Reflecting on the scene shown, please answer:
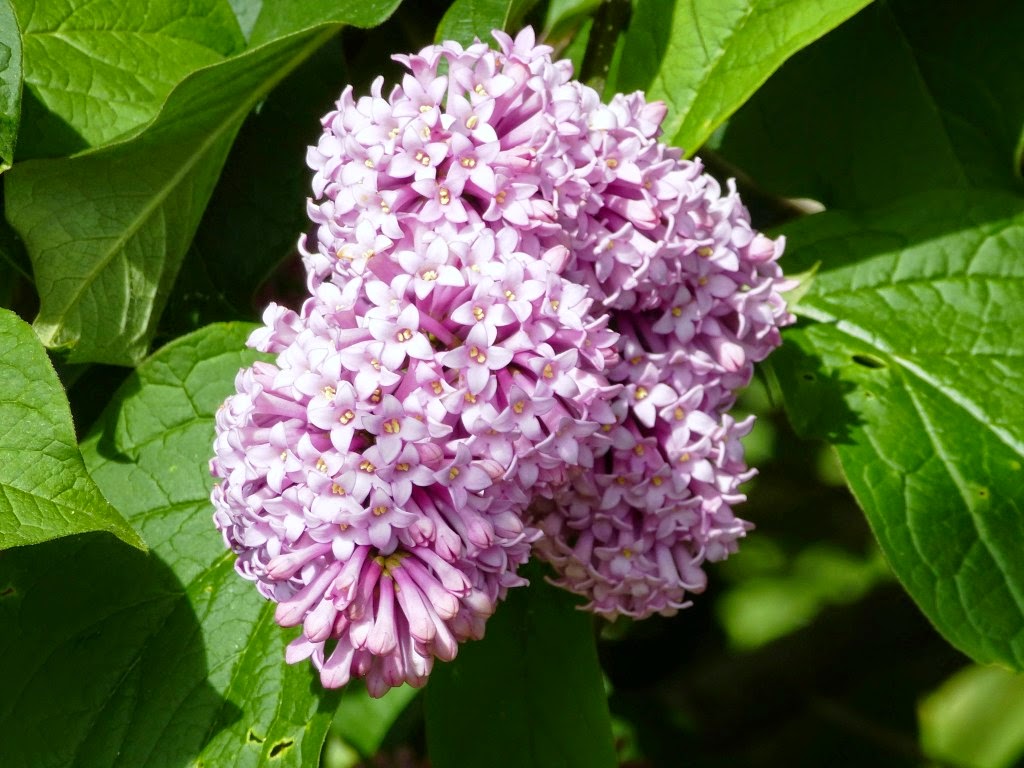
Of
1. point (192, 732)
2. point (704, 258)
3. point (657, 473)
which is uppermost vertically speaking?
point (704, 258)

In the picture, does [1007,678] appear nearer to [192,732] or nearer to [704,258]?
[704,258]

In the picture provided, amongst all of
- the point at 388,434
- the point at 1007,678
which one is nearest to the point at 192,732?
the point at 388,434

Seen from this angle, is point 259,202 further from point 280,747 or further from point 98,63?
point 280,747

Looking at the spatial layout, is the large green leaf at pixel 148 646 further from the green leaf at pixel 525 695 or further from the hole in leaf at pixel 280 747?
the green leaf at pixel 525 695

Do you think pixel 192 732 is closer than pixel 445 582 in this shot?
No

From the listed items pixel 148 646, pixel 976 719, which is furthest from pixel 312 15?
pixel 976 719

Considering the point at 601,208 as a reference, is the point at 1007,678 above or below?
below

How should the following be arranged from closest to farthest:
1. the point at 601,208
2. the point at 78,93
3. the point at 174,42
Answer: the point at 601,208 < the point at 78,93 < the point at 174,42

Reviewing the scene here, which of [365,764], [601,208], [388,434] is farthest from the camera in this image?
[365,764]

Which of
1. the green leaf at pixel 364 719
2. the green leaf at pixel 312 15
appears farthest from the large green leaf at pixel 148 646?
the green leaf at pixel 364 719
